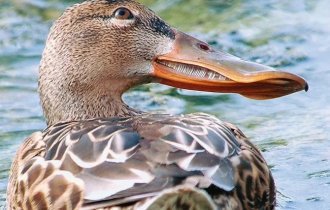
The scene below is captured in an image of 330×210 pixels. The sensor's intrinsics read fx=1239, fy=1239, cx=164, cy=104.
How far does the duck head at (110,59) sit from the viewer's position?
29.3 ft

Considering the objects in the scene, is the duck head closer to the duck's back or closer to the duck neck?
the duck neck

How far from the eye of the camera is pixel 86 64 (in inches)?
353

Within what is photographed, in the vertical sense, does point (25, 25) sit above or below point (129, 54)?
below

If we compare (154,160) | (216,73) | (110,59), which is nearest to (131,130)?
(154,160)

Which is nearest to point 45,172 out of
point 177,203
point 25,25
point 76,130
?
point 76,130

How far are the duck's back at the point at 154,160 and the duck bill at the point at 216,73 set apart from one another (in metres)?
0.59

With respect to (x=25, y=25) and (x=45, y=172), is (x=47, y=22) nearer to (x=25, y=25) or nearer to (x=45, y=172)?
(x=25, y=25)

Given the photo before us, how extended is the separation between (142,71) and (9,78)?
382 centimetres

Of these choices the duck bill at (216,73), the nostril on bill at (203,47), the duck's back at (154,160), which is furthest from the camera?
the nostril on bill at (203,47)

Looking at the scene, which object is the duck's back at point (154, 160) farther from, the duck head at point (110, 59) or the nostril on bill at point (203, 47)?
the nostril on bill at point (203, 47)

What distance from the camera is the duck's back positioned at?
7027mm

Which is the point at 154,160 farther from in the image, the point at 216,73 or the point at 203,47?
the point at 203,47

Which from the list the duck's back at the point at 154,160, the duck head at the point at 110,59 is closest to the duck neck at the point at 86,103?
the duck head at the point at 110,59

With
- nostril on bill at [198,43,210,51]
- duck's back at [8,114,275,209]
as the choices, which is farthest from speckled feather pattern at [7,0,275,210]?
nostril on bill at [198,43,210,51]
